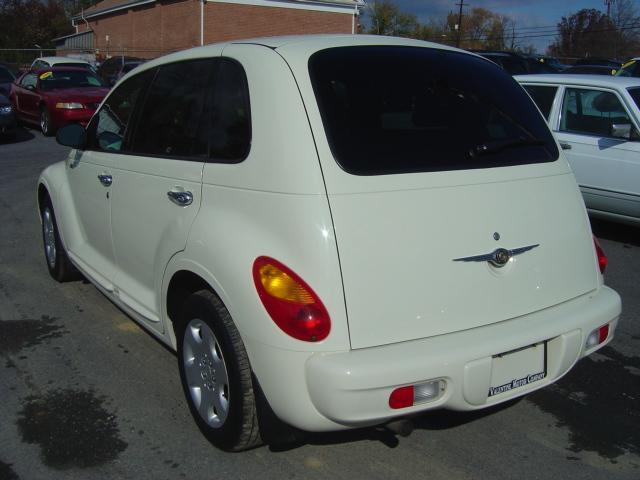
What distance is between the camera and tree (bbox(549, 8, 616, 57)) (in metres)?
60.6

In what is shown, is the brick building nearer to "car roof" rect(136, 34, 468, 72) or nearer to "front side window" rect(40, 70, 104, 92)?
"front side window" rect(40, 70, 104, 92)

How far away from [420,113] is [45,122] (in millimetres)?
14169

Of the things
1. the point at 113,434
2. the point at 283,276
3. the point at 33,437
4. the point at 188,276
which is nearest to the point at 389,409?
the point at 283,276

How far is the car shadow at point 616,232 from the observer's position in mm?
Answer: 7414

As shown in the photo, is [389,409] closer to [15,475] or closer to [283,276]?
[283,276]

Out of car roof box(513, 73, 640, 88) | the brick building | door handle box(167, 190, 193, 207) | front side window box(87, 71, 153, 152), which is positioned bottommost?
door handle box(167, 190, 193, 207)

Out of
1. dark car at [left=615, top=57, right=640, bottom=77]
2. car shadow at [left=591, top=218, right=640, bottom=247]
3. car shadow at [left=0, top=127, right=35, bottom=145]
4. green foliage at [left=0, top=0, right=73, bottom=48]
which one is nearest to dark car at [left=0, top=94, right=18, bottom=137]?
car shadow at [left=0, top=127, right=35, bottom=145]

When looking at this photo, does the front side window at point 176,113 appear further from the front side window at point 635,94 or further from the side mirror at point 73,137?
the front side window at point 635,94

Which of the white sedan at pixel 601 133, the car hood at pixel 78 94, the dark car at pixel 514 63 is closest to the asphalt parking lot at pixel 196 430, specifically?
the white sedan at pixel 601 133

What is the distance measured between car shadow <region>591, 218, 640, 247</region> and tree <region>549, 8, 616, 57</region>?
5600cm

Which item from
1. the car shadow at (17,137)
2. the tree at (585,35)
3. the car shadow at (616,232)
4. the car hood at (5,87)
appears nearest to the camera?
the car shadow at (616,232)

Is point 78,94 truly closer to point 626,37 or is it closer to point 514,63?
point 514,63

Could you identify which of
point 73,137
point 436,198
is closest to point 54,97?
point 73,137

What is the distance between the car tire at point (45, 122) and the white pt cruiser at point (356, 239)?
12841mm
